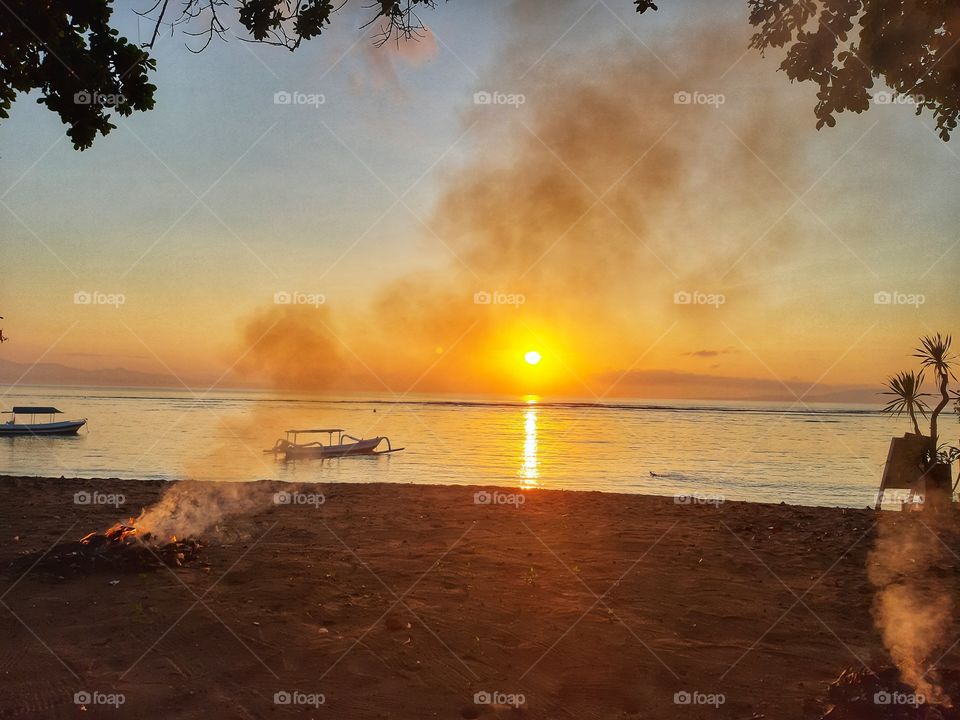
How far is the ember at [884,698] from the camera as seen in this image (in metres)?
5.83

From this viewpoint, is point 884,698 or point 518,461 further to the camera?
point 518,461

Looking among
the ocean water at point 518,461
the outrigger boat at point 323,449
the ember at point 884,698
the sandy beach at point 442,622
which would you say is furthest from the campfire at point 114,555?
the outrigger boat at point 323,449

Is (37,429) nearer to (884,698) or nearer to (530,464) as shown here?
(530,464)

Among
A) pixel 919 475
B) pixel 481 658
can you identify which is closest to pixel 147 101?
pixel 481 658

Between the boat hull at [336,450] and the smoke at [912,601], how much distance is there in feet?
119

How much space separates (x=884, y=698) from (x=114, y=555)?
990 cm

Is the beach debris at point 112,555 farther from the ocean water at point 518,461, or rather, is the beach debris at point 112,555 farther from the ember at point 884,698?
the ocean water at point 518,461

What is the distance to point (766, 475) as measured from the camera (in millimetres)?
40969

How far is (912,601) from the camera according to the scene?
32.0ft

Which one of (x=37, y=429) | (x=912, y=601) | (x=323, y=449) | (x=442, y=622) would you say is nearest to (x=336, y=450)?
(x=323, y=449)

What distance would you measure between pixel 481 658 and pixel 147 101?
24.6ft

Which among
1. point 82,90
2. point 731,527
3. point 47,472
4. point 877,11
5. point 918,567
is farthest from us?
point 47,472

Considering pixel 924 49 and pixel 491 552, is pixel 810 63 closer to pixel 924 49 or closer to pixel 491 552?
pixel 924 49

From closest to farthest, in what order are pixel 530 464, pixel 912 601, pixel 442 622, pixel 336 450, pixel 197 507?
pixel 442 622
pixel 912 601
pixel 197 507
pixel 530 464
pixel 336 450
